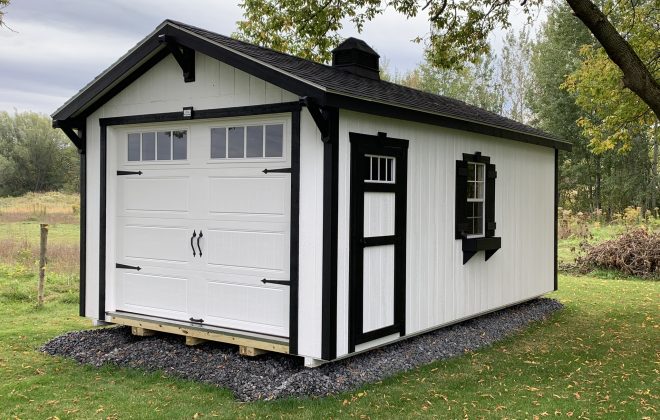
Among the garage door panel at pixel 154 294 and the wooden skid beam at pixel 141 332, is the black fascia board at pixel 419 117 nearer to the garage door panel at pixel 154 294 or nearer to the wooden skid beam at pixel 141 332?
the garage door panel at pixel 154 294

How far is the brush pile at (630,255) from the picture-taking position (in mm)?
13406

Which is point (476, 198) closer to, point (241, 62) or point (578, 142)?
point (241, 62)

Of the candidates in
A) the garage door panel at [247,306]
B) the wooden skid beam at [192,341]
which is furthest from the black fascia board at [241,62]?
the wooden skid beam at [192,341]

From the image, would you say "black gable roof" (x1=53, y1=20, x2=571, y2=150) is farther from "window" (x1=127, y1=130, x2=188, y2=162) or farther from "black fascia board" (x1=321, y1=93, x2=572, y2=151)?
"window" (x1=127, y1=130, x2=188, y2=162)

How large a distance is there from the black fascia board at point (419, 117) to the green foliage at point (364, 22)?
2012mm

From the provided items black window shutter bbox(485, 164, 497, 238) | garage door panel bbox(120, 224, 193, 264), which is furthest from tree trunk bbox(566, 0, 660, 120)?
garage door panel bbox(120, 224, 193, 264)

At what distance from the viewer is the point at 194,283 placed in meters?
6.44

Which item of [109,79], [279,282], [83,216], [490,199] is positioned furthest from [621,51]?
[83,216]

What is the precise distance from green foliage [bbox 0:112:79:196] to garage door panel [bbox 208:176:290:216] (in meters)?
30.7

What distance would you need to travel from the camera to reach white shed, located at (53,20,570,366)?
5.59m

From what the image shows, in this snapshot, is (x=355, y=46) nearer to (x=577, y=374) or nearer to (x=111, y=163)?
(x=111, y=163)

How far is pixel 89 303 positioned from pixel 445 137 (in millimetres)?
4574

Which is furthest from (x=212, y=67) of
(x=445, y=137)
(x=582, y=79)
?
(x=582, y=79)

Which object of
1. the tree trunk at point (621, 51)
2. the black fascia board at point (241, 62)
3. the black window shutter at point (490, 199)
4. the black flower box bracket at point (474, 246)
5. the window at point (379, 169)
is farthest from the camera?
the black window shutter at point (490, 199)
